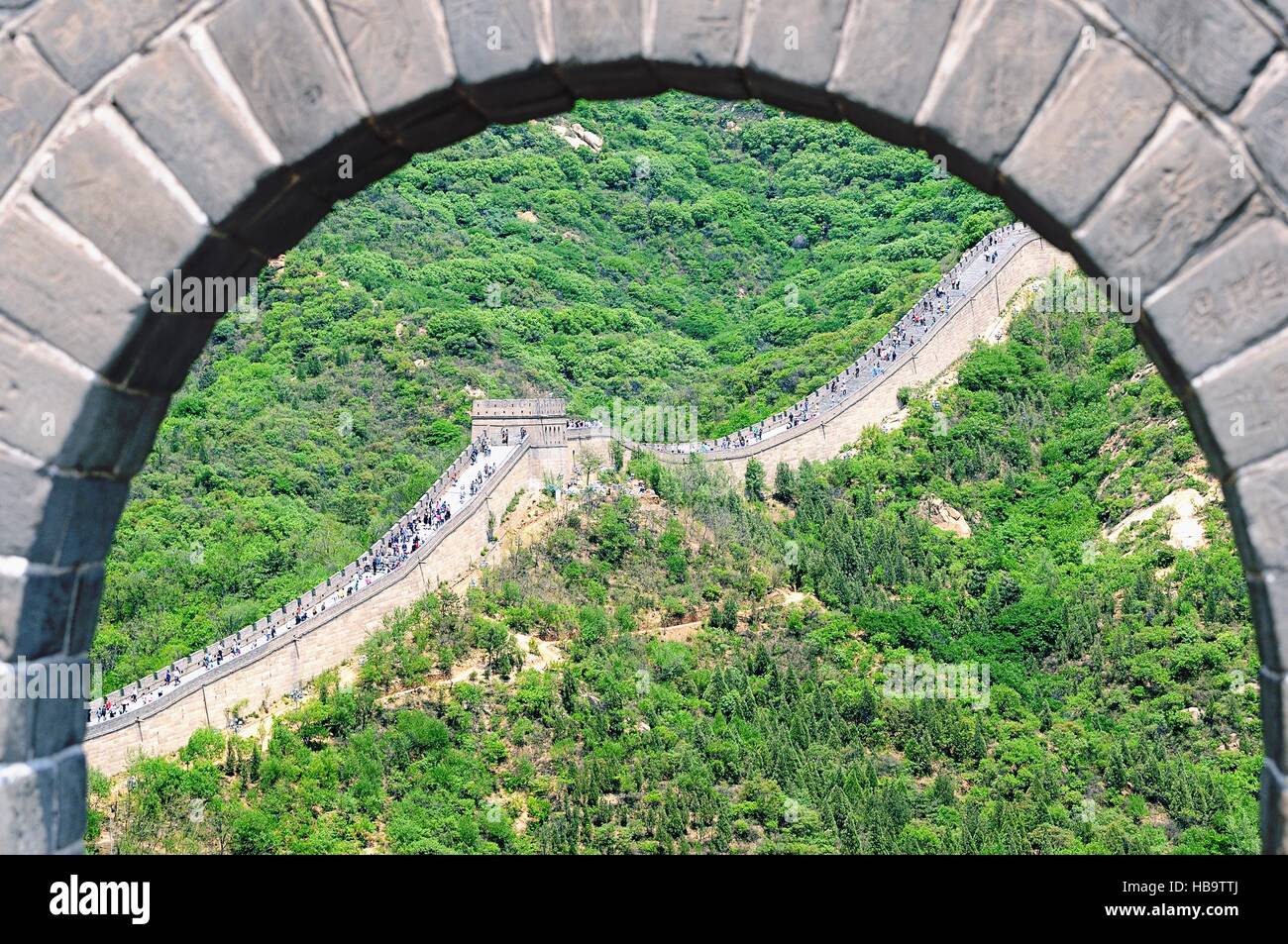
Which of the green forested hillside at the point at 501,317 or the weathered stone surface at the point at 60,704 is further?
the green forested hillside at the point at 501,317

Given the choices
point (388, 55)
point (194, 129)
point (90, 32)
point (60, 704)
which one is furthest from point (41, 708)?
point (388, 55)

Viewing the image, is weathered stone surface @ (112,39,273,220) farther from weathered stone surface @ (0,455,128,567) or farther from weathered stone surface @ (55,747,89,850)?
weathered stone surface @ (55,747,89,850)

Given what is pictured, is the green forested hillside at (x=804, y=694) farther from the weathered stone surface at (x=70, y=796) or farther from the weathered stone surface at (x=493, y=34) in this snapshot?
the weathered stone surface at (x=493, y=34)

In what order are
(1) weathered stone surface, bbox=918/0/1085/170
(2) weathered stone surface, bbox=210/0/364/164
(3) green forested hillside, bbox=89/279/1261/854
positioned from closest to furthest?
(1) weathered stone surface, bbox=918/0/1085/170 < (2) weathered stone surface, bbox=210/0/364/164 < (3) green forested hillside, bbox=89/279/1261/854

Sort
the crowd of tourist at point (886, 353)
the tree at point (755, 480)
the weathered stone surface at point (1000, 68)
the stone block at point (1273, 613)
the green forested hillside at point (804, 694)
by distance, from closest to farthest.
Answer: the stone block at point (1273, 613)
the weathered stone surface at point (1000, 68)
the green forested hillside at point (804, 694)
the tree at point (755, 480)
the crowd of tourist at point (886, 353)

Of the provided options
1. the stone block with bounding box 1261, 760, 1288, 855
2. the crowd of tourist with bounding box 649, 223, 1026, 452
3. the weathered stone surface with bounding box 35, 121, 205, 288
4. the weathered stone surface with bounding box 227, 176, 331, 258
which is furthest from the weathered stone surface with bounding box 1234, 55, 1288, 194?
the crowd of tourist with bounding box 649, 223, 1026, 452

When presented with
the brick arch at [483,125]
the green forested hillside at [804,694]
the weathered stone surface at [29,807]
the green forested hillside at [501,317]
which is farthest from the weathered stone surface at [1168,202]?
the green forested hillside at [501,317]

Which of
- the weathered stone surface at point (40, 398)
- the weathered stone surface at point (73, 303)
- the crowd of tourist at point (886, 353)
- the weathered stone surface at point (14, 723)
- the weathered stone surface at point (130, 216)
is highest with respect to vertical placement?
the crowd of tourist at point (886, 353)
